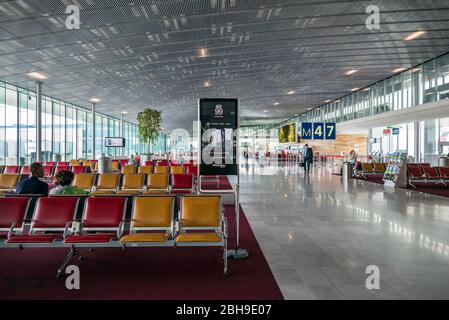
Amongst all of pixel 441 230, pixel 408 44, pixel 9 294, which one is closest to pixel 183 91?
pixel 408 44

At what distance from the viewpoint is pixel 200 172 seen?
759 cm

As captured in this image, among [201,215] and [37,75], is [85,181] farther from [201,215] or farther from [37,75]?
[37,75]

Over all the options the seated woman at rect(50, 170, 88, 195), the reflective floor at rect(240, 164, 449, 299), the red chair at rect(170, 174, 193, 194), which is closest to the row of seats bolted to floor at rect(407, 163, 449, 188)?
the reflective floor at rect(240, 164, 449, 299)

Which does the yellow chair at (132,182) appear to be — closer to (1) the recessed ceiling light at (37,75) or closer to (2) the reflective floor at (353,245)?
(2) the reflective floor at (353,245)

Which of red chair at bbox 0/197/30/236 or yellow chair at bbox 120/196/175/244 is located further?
yellow chair at bbox 120/196/175/244

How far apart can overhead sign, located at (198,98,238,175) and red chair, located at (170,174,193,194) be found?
2.65 m

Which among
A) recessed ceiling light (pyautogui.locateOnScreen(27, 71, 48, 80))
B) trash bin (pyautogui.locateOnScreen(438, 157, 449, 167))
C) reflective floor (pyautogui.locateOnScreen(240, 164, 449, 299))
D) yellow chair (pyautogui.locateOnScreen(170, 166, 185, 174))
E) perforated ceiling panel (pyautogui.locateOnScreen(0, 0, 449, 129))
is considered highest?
perforated ceiling panel (pyautogui.locateOnScreen(0, 0, 449, 129))

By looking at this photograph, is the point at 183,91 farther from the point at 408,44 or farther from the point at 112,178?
the point at 112,178

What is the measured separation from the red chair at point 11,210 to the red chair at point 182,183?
4940 millimetres

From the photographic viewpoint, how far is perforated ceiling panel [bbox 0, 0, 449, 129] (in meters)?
11.5

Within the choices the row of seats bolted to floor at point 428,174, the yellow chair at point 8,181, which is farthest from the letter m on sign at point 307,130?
the yellow chair at point 8,181

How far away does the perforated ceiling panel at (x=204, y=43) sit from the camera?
11477mm

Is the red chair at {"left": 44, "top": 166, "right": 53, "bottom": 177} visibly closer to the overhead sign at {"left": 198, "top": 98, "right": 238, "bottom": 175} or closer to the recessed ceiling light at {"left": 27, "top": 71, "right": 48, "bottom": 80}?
the recessed ceiling light at {"left": 27, "top": 71, "right": 48, "bottom": 80}

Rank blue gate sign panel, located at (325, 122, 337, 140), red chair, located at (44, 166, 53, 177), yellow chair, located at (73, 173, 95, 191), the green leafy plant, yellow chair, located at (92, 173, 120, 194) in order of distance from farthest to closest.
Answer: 1. the green leafy plant
2. blue gate sign panel, located at (325, 122, 337, 140)
3. red chair, located at (44, 166, 53, 177)
4. yellow chair, located at (73, 173, 95, 191)
5. yellow chair, located at (92, 173, 120, 194)
